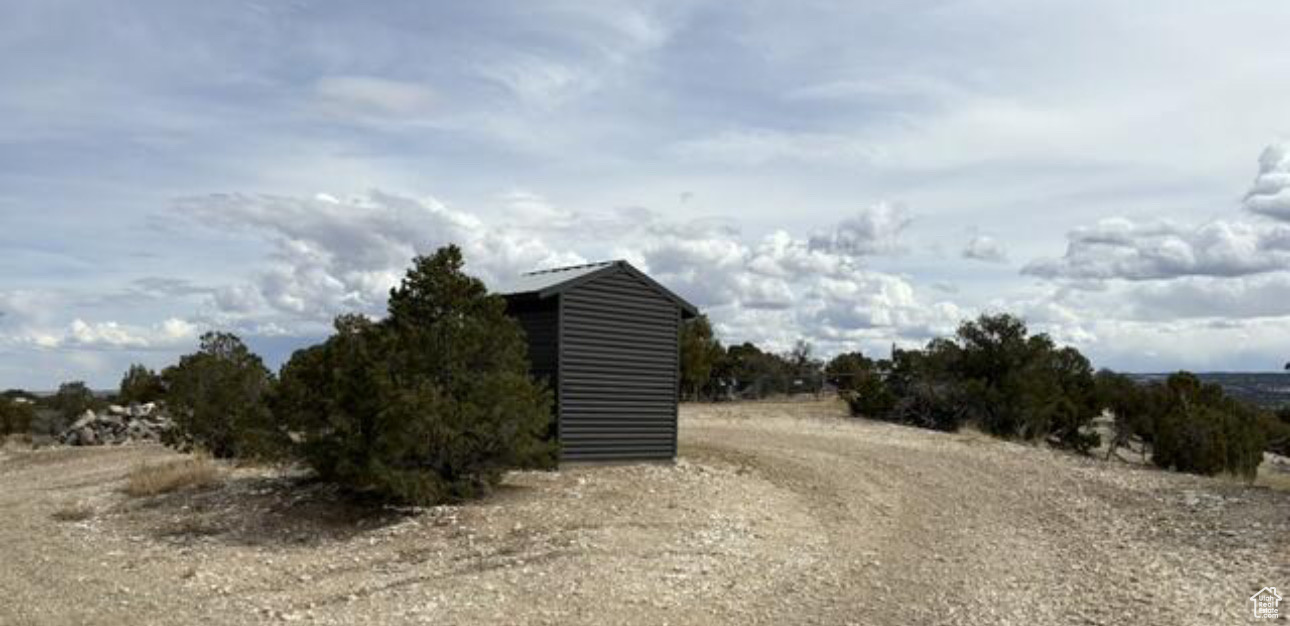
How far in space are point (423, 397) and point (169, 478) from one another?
19.0ft

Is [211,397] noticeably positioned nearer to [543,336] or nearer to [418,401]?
[543,336]

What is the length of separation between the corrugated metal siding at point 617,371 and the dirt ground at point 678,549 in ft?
1.80

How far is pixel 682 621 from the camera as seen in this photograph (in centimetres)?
858

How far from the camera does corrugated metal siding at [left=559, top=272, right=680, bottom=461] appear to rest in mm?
16109

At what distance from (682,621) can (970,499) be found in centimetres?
769

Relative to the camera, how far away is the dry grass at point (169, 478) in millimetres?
15812

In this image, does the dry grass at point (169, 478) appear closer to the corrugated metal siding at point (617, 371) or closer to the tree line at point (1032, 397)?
the corrugated metal siding at point (617, 371)

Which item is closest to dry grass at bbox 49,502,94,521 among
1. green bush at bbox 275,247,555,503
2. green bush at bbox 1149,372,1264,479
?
green bush at bbox 275,247,555,503

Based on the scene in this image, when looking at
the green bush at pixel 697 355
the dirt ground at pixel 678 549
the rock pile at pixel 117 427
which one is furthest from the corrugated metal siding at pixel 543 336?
the green bush at pixel 697 355

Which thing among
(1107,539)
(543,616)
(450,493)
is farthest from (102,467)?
(1107,539)

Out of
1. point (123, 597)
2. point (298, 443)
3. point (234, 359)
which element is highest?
point (234, 359)

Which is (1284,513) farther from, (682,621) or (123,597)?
(123,597)

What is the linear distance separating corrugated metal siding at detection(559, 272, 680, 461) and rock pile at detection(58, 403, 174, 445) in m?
15.6

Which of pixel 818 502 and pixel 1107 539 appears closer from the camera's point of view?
pixel 1107 539
